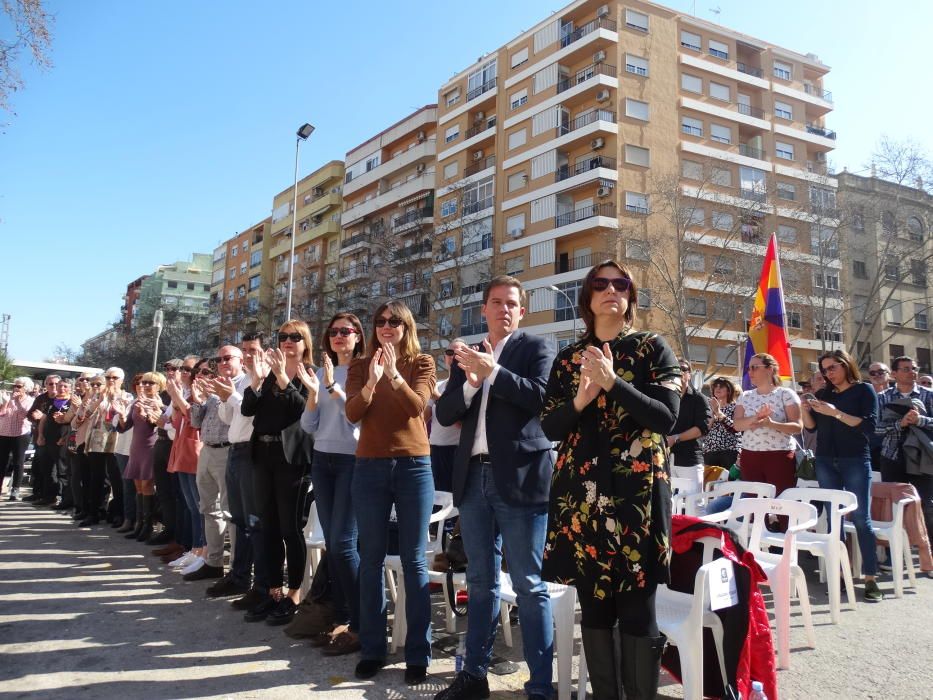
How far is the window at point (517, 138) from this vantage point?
41.4 metres

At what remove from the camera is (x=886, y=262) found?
3531 cm

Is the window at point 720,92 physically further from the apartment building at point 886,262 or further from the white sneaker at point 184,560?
the white sneaker at point 184,560

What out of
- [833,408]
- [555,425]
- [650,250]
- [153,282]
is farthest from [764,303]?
[153,282]

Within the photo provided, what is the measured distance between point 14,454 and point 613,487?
12.8 meters

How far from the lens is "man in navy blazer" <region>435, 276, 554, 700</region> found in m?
3.31

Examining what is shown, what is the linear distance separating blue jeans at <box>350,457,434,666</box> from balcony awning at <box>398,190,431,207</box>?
4535 cm

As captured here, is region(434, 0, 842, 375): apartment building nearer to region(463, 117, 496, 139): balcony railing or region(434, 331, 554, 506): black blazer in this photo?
region(463, 117, 496, 139): balcony railing

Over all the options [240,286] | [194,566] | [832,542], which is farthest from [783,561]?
[240,286]

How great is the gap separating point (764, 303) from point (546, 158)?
30.7m

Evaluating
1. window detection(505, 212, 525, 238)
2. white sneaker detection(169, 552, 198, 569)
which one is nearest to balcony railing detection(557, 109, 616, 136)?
window detection(505, 212, 525, 238)

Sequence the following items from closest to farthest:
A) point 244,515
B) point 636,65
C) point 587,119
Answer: point 244,515 < point 587,119 < point 636,65

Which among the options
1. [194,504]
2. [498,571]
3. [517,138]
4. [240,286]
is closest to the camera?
[498,571]

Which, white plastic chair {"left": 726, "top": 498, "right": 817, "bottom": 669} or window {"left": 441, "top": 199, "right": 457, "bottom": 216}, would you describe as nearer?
white plastic chair {"left": 726, "top": 498, "right": 817, "bottom": 669}

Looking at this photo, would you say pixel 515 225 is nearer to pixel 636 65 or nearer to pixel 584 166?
pixel 584 166
